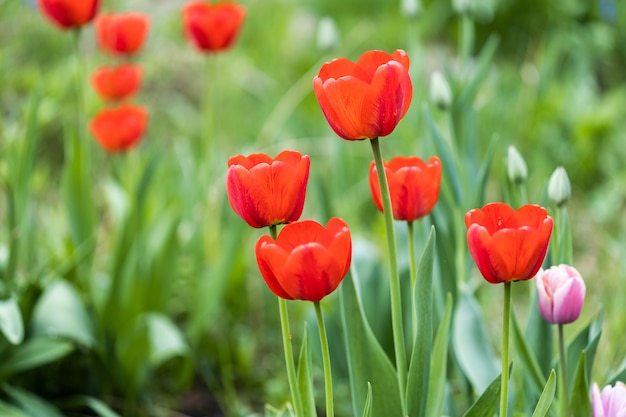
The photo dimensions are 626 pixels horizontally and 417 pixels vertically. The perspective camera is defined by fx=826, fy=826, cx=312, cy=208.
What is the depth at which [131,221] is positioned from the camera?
166cm

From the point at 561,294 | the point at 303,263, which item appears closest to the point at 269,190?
the point at 303,263

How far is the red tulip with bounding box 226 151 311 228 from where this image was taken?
851 millimetres

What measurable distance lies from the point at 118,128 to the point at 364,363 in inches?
38.0

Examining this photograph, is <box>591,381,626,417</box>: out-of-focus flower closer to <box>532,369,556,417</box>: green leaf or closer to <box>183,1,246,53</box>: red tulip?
<box>532,369,556,417</box>: green leaf

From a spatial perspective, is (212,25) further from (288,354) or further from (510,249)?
(510,249)

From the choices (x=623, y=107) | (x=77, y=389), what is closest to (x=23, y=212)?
(x=77, y=389)

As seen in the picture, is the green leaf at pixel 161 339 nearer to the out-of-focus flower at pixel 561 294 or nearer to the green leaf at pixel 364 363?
the green leaf at pixel 364 363

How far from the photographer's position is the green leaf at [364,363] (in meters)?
1.02

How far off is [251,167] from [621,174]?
1.78 metres

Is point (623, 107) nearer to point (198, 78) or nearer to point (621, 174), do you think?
point (621, 174)

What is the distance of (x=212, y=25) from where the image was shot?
182 centimetres

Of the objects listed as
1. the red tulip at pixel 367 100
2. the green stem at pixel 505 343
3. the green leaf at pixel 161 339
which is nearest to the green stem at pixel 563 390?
the green stem at pixel 505 343

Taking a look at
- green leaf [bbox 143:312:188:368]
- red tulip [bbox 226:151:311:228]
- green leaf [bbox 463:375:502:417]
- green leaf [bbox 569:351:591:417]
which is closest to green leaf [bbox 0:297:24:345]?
green leaf [bbox 143:312:188:368]

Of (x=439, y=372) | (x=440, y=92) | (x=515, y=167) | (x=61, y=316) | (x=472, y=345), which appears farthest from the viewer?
(x=61, y=316)
